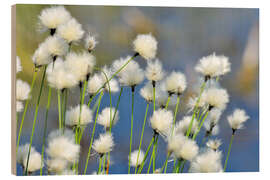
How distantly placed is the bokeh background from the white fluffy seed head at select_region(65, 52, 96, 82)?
230mm

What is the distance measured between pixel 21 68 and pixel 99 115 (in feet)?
1.49

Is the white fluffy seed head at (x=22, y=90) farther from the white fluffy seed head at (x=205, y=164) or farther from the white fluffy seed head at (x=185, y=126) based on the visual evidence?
the white fluffy seed head at (x=205, y=164)

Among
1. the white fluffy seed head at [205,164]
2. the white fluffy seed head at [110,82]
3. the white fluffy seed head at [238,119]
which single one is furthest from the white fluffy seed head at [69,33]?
the white fluffy seed head at [238,119]

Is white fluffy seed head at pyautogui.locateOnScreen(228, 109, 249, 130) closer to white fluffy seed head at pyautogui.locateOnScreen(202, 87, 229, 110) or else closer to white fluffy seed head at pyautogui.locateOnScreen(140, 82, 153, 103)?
white fluffy seed head at pyautogui.locateOnScreen(202, 87, 229, 110)

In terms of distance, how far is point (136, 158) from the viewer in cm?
249

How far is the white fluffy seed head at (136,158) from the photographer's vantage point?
2485 millimetres

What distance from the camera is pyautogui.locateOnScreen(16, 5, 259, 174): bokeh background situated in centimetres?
245

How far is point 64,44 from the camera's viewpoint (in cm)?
206

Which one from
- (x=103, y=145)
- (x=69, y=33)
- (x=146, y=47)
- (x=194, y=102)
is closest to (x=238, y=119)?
(x=194, y=102)

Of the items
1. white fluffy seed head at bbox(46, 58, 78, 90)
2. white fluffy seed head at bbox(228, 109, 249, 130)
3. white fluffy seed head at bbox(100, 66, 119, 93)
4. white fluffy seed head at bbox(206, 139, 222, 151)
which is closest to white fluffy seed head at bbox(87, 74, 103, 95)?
white fluffy seed head at bbox(100, 66, 119, 93)

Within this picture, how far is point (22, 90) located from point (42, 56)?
27 cm

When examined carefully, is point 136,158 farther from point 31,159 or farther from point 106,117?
point 31,159
